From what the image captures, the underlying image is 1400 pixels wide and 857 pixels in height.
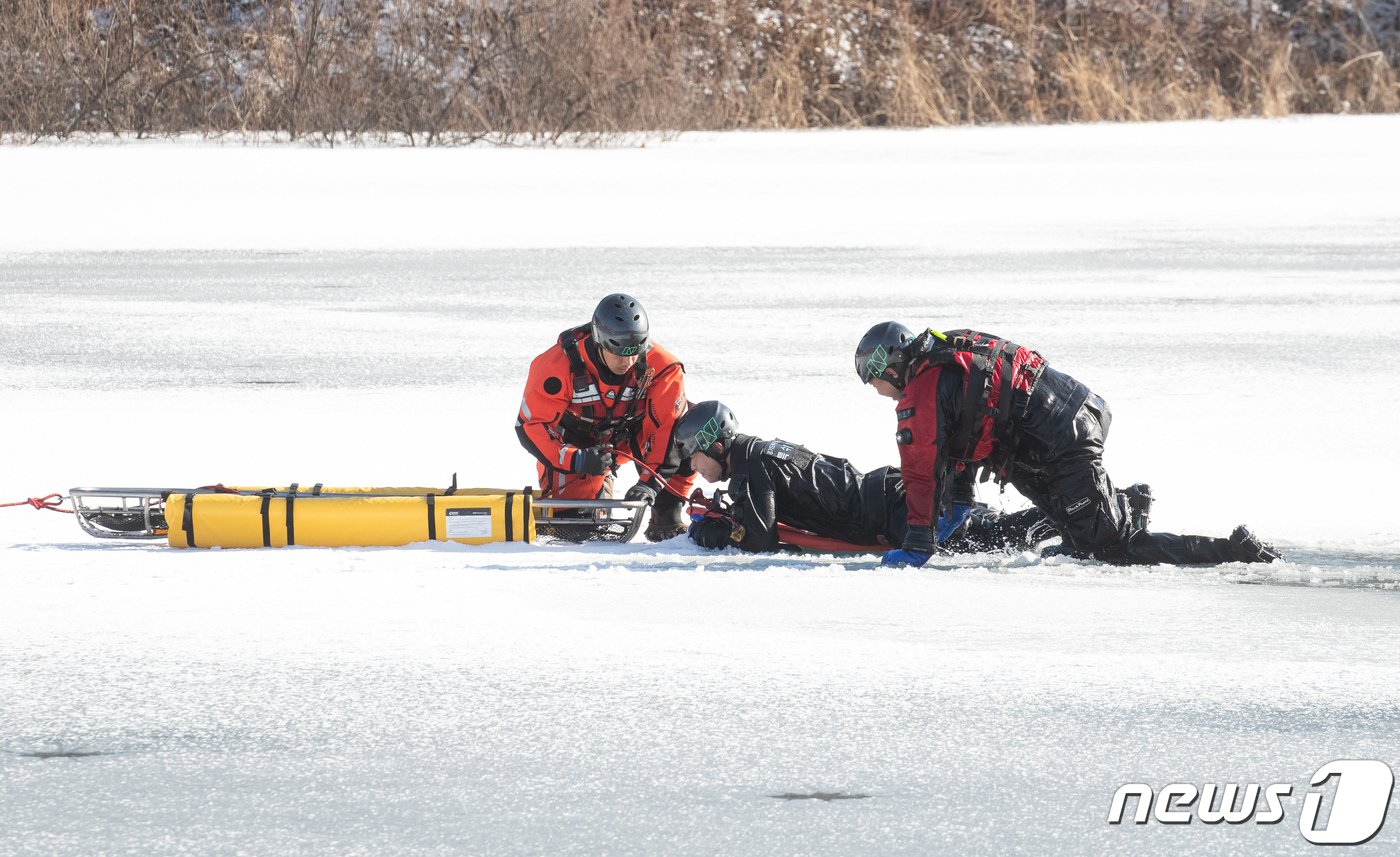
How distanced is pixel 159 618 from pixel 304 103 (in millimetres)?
14203

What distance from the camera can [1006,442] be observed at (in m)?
5.22

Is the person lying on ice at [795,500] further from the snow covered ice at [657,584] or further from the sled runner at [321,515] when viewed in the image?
the sled runner at [321,515]

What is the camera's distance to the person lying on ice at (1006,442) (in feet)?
16.1

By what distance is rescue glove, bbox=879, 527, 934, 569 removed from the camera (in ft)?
16.3

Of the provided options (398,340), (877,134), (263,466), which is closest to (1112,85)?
(877,134)

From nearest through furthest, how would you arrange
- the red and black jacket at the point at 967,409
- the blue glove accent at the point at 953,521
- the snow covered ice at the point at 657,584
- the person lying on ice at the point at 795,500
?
1. the snow covered ice at the point at 657,584
2. the red and black jacket at the point at 967,409
3. the blue glove accent at the point at 953,521
4. the person lying on ice at the point at 795,500

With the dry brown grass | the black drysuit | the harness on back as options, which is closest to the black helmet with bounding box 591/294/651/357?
the black drysuit

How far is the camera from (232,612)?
4555 mm

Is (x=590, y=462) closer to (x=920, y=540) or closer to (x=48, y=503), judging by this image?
(x=920, y=540)

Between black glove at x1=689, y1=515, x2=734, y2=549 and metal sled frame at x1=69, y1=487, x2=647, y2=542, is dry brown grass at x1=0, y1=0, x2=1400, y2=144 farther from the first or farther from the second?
black glove at x1=689, y1=515, x2=734, y2=549

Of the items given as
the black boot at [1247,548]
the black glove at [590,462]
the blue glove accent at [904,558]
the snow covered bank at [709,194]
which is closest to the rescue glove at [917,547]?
the blue glove accent at [904,558]

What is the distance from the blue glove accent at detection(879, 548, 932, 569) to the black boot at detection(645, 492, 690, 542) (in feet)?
3.45

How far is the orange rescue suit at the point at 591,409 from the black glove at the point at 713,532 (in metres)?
0.33

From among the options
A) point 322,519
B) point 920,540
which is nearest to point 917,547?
point 920,540
